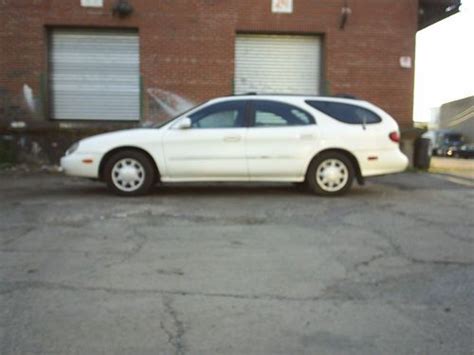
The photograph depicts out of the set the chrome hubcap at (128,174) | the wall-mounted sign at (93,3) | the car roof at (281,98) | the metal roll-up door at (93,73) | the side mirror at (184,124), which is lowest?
the chrome hubcap at (128,174)

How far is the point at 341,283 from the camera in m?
4.84

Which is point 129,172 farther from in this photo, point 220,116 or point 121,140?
point 220,116

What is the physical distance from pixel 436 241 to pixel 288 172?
315 centimetres

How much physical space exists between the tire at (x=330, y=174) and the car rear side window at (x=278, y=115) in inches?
25.4

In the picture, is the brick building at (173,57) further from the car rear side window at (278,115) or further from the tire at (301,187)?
the car rear side window at (278,115)

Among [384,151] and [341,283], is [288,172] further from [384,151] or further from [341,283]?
[341,283]

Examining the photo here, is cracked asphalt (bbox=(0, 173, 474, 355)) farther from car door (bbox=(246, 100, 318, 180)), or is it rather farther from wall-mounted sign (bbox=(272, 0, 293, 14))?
wall-mounted sign (bbox=(272, 0, 293, 14))

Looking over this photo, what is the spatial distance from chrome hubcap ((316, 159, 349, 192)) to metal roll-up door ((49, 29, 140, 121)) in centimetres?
699

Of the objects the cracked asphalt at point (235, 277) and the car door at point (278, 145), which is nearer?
the cracked asphalt at point (235, 277)

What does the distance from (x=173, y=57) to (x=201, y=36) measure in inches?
34.4

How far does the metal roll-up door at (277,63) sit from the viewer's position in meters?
14.9

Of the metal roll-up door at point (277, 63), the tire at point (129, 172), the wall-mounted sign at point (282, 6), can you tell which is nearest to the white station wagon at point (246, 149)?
the tire at point (129, 172)

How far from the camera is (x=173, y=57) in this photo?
14375mm

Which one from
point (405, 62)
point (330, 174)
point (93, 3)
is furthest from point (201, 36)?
point (330, 174)
